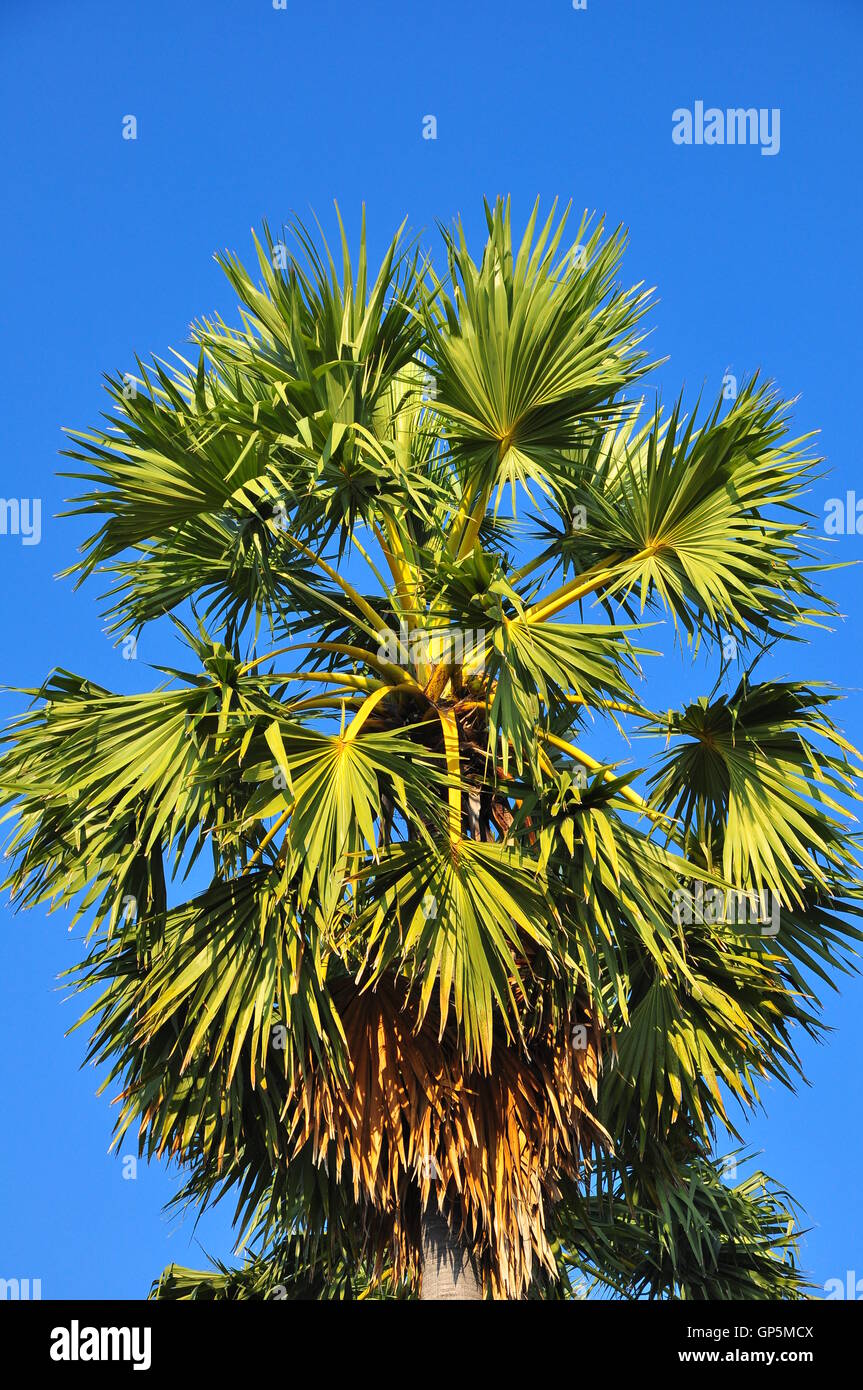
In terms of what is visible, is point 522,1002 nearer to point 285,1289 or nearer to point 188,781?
point 188,781

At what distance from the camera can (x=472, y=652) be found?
7.21 metres

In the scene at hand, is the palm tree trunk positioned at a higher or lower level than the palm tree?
lower

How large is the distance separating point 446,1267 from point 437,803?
2.36 metres

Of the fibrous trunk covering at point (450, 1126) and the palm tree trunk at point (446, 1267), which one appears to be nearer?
the fibrous trunk covering at point (450, 1126)

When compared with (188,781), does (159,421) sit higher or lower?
higher

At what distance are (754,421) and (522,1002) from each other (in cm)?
319

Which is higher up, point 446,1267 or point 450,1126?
point 450,1126

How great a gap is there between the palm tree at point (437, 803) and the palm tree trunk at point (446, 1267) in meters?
0.02

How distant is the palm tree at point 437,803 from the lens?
6.63m

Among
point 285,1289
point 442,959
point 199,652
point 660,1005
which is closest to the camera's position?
point 442,959

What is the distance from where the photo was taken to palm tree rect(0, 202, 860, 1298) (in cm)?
663

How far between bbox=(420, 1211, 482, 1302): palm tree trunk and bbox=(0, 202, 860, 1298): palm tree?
0.06ft

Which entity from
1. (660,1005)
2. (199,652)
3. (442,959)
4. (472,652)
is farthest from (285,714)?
(660,1005)

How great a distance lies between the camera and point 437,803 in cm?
663
